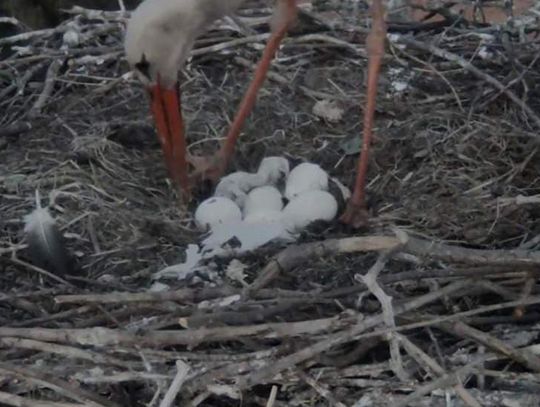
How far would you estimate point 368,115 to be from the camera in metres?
2.85

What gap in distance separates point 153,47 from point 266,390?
0.89 m

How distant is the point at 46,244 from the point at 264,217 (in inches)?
16.5

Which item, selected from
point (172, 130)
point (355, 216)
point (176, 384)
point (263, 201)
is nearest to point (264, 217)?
point (263, 201)

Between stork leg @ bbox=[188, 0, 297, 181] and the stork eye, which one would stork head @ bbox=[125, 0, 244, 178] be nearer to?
the stork eye

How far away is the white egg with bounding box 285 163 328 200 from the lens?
9.20ft

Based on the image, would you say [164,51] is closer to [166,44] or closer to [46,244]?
[166,44]

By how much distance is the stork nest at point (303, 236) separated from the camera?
213 centimetres

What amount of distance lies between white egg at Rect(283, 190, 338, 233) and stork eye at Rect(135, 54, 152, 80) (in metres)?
0.39

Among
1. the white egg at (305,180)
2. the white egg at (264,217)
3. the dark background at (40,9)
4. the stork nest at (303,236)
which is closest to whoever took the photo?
the stork nest at (303,236)

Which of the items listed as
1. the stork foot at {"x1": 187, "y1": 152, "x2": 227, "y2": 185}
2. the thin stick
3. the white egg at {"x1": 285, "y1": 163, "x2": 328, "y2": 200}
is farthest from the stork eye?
the thin stick

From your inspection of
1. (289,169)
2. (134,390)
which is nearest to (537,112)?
(289,169)

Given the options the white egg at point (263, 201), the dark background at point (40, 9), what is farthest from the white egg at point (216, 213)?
the dark background at point (40, 9)

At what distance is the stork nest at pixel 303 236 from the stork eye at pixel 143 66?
269mm

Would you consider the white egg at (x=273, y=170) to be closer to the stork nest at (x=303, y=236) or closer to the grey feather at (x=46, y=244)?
the stork nest at (x=303, y=236)
